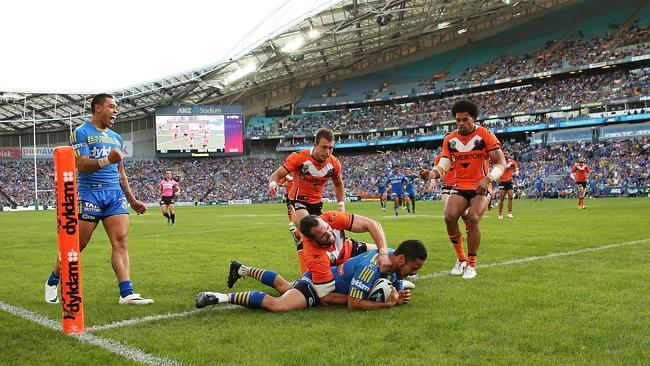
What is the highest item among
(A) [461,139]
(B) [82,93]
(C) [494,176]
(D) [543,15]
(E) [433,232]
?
(D) [543,15]

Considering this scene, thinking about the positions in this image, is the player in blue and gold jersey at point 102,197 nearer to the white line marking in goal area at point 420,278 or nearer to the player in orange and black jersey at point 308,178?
the white line marking in goal area at point 420,278

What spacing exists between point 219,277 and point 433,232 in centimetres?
751

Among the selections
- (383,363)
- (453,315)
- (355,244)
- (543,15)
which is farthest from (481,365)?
(543,15)

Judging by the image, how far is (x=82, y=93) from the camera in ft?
194

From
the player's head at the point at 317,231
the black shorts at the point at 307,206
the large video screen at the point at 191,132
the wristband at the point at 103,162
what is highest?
the large video screen at the point at 191,132

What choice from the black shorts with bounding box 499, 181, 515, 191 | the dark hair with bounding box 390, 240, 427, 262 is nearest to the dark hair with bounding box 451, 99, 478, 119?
the dark hair with bounding box 390, 240, 427, 262

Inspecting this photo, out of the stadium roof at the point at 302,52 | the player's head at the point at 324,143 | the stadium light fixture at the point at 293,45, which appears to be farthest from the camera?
the stadium light fixture at the point at 293,45

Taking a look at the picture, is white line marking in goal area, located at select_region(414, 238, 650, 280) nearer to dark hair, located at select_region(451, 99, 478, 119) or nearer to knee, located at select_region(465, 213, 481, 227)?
knee, located at select_region(465, 213, 481, 227)

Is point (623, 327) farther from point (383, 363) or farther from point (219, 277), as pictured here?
point (219, 277)

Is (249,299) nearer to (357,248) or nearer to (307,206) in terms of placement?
(357,248)

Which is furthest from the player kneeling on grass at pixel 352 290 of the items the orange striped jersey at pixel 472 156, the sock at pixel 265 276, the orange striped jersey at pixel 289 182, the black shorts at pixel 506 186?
the black shorts at pixel 506 186

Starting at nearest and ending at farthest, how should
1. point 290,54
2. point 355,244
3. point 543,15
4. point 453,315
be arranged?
point 453,315 < point 355,244 < point 290,54 < point 543,15

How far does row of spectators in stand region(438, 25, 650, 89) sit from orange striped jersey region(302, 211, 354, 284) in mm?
54381

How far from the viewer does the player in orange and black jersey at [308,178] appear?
307 inches
